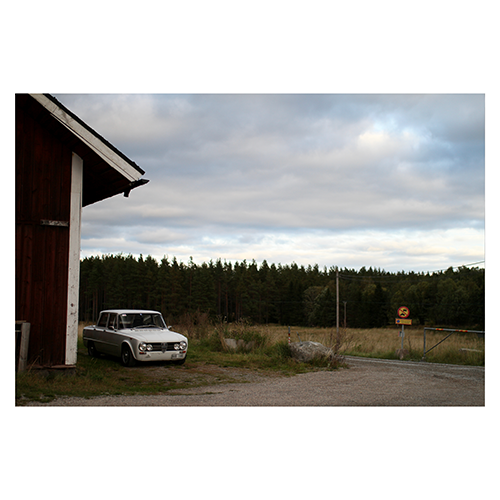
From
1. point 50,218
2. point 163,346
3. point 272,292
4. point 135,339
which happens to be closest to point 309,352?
point 163,346

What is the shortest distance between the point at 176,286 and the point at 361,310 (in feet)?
106

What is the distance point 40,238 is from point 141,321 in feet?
17.9

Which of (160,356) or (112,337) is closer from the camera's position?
(160,356)

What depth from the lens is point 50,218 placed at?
9.15 m

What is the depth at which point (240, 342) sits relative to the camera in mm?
17797

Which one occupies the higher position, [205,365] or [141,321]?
[141,321]

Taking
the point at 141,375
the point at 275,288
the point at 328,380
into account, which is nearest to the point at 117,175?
the point at 141,375

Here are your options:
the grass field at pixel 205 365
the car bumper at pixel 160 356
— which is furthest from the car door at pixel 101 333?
the car bumper at pixel 160 356

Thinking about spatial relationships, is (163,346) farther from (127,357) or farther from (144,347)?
(127,357)

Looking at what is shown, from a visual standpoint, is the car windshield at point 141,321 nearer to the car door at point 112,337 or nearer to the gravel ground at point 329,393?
the car door at point 112,337

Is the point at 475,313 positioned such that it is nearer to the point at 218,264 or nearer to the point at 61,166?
the point at 218,264

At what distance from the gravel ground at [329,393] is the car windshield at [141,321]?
367 cm

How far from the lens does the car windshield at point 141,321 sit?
1368 centimetres

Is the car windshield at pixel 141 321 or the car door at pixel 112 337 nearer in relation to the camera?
the car door at pixel 112 337
